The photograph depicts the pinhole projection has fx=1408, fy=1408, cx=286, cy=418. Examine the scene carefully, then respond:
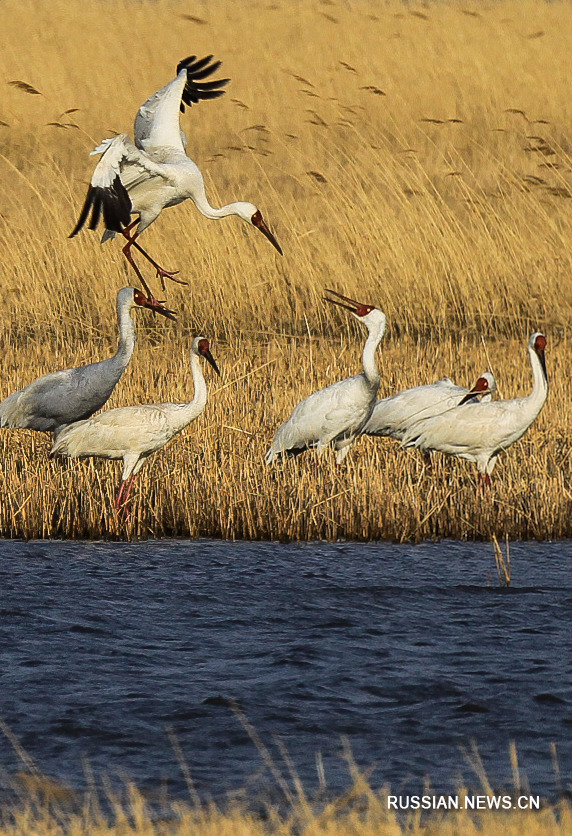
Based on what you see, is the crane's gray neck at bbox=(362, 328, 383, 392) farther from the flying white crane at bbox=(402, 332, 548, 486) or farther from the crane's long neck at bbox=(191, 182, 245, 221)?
the crane's long neck at bbox=(191, 182, 245, 221)

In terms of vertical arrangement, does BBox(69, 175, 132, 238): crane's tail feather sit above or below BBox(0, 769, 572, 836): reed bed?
above

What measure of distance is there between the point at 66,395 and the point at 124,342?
44 centimetres

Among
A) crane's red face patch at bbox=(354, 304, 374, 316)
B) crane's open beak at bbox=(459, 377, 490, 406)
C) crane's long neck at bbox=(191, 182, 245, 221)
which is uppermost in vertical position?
crane's long neck at bbox=(191, 182, 245, 221)

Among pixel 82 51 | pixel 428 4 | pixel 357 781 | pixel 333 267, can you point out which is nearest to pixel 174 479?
pixel 357 781

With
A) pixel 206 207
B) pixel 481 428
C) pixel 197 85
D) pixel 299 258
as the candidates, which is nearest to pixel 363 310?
pixel 481 428

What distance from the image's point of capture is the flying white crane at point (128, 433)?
7121mm

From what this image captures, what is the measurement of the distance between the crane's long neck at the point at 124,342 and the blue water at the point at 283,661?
1365 mm

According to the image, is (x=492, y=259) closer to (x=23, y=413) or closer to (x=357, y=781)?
(x=23, y=413)

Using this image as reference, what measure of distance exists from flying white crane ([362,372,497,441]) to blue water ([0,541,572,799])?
1224mm

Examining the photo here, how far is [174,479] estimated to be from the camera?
7234mm

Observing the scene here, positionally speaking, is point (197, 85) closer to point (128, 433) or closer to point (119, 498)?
point (128, 433)

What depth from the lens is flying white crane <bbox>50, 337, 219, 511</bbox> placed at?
7.12m

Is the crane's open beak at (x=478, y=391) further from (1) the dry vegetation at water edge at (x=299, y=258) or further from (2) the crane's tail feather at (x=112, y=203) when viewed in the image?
(2) the crane's tail feather at (x=112, y=203)

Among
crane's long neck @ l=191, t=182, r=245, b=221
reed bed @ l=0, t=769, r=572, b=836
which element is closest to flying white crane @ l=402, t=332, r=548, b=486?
crane's long neck @ l=191, t=182, r=245, b=221
